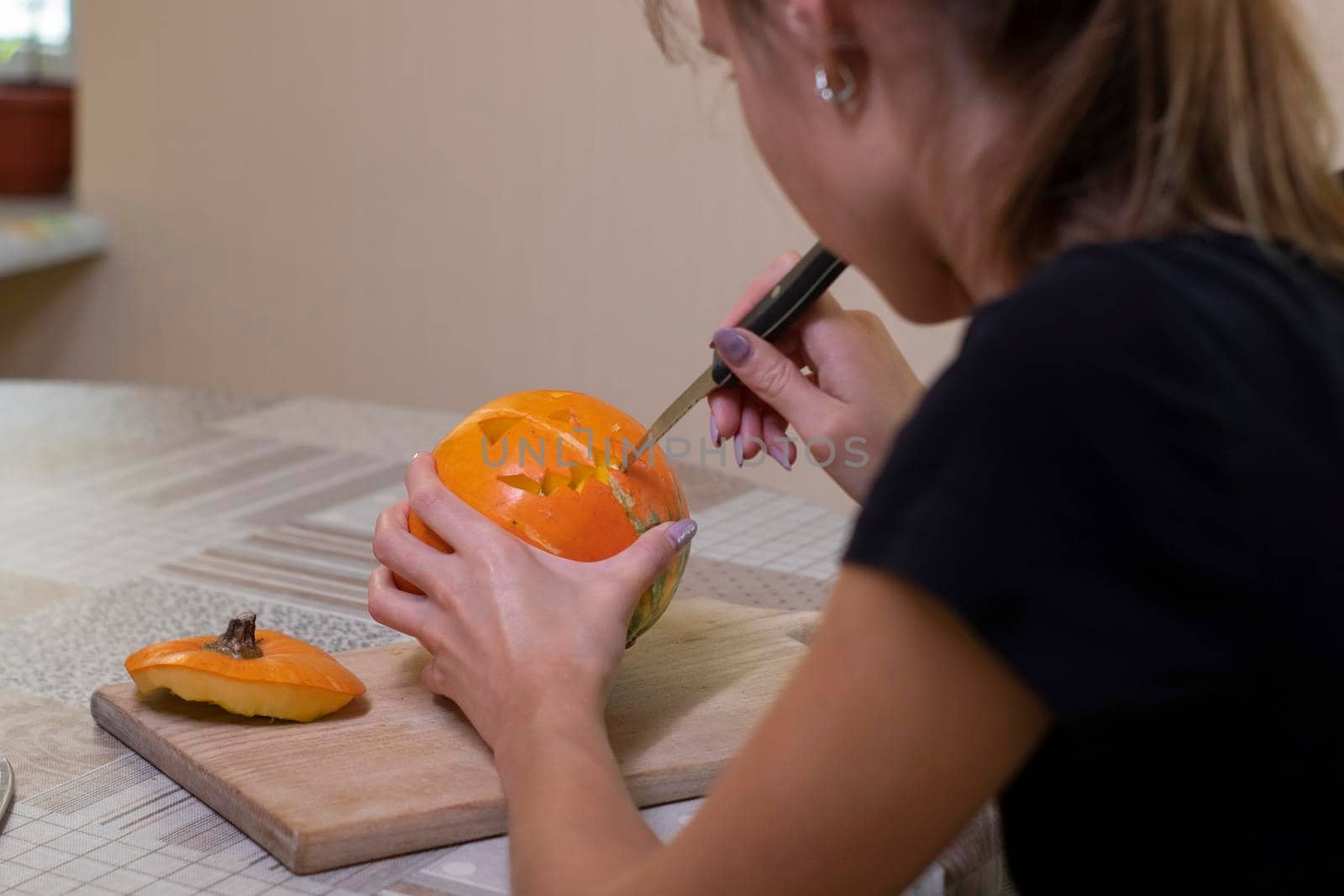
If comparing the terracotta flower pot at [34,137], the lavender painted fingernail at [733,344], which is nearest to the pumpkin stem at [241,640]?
the lavender painted fingernail at [733,344]

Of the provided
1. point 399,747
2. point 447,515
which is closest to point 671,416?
point 447,515

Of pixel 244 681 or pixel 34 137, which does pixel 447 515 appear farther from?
pixel 34 137

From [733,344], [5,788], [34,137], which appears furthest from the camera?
[34,137]

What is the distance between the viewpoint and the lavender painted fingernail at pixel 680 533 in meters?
0.91

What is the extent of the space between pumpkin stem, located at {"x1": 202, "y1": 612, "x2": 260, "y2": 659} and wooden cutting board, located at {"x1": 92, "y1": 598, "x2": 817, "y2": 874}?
40 mm

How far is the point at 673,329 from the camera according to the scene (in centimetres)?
273

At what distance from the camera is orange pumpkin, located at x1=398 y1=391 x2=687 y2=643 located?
3.03 feet

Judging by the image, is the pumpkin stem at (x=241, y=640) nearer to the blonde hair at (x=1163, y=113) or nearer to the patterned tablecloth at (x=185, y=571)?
the patterned tablecloth at (x=185, y=571)

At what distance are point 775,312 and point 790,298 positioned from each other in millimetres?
16

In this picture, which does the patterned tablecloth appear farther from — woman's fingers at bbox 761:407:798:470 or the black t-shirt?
the black t-shirt

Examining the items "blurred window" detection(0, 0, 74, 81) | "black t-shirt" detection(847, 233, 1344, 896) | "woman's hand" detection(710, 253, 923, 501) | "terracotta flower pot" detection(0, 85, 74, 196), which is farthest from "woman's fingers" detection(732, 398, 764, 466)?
"blurred window" detection(0, 0, 74, 81)

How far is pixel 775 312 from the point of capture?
3.47 ft

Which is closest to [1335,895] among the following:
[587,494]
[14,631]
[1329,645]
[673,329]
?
[1329,645]

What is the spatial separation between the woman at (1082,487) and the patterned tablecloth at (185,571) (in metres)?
0.23
